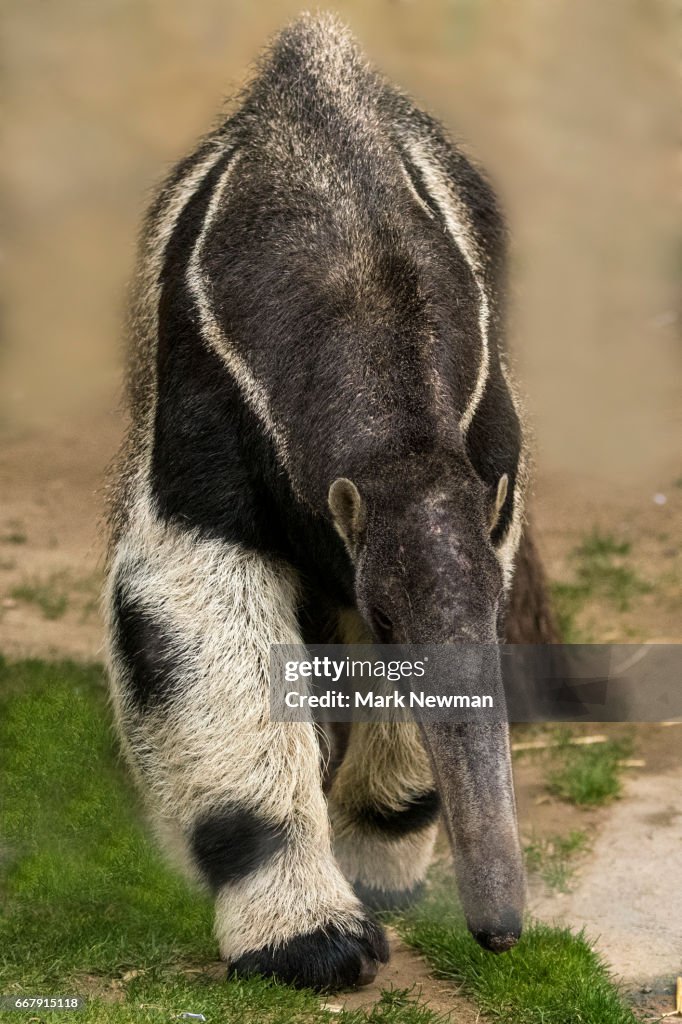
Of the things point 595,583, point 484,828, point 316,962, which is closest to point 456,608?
point 484,828

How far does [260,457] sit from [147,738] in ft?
3.91

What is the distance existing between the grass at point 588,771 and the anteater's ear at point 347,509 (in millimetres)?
2951

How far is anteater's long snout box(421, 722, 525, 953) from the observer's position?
3354 mm

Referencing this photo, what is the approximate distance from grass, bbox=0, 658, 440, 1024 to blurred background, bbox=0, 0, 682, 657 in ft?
4.57

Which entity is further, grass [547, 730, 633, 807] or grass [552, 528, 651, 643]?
grass [552, 528, 651, 643]

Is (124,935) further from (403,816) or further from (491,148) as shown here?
(491,148)

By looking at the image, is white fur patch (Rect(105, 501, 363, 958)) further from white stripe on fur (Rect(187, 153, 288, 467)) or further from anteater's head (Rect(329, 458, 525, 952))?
anteater's head (Rect(329, 458, 525, 952))

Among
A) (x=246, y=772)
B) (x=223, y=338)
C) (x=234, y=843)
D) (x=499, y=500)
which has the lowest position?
(x=234, y=843)

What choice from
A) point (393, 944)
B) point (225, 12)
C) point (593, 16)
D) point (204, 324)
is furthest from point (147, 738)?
point (593, 16)

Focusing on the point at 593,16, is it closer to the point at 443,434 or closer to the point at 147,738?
the point at 443,434

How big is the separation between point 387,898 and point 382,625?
191 centimetres

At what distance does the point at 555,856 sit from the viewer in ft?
18.4

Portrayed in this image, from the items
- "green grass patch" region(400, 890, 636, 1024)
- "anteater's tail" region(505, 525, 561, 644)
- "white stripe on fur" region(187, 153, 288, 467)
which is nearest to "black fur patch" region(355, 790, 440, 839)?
"green grass patch" region(400, 890, 636, 1024)

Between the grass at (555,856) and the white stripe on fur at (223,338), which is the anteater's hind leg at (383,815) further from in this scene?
the white stripe on fur at (223,338)
